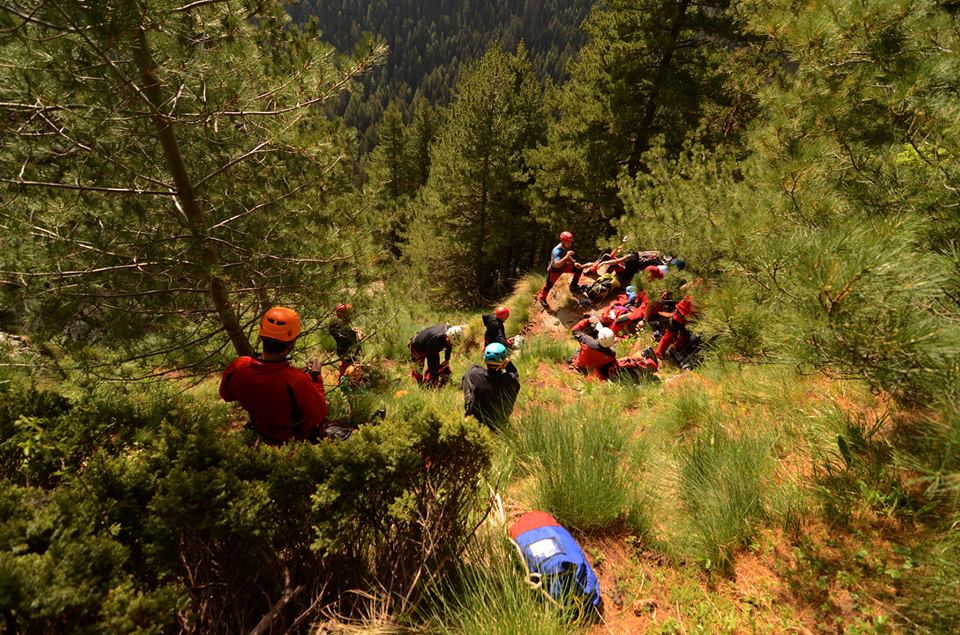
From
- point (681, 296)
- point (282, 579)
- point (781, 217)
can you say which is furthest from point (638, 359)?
point (282, 579)

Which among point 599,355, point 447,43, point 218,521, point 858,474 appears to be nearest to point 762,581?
point 858,474

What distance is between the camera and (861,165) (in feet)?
8.80

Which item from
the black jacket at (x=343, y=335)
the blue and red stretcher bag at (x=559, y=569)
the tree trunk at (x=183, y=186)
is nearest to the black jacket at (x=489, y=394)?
the black jacket at (x=343, y=335)

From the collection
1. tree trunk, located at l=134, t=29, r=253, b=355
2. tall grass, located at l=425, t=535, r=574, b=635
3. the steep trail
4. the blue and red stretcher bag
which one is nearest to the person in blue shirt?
the steep trail

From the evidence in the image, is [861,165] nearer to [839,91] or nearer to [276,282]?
[839,91]

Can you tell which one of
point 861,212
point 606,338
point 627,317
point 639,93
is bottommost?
point 627,317

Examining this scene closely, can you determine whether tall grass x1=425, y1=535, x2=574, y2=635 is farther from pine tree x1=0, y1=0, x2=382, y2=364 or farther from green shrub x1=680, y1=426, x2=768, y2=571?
pine tree x1=0, y1=0, x2=382, y2=364

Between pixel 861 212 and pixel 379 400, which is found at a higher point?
pixel 861 212

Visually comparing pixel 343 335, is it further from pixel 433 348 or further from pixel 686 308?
pixel 686 308

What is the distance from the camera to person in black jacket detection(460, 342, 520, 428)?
14.4 feet

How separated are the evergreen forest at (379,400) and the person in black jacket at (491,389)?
94 mm

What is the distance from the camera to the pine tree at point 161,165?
2600mm

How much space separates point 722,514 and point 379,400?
4088mm

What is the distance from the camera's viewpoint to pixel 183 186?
344 centimetres
